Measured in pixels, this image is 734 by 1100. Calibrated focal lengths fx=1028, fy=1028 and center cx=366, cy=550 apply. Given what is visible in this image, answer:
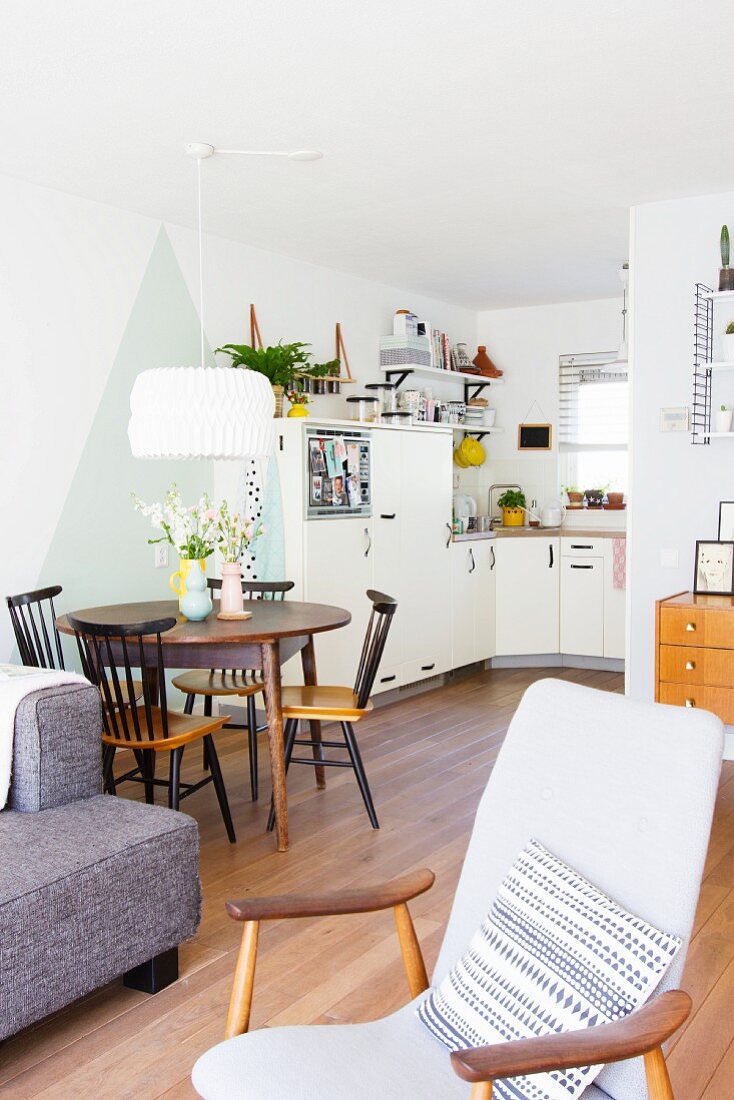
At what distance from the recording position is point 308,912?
1.69 m

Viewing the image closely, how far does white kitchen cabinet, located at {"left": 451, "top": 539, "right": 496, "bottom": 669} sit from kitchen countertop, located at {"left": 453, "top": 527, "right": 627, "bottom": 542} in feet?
0.20

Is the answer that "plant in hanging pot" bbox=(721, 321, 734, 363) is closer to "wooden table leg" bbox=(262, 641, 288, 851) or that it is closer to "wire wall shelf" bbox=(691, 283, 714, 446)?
"wire wall shelf" bbox=(691, 283, 714, 446)

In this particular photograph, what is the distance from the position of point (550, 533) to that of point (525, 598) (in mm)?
479

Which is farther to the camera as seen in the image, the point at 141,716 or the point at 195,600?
the point at 195,600

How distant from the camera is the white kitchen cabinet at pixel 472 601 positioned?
654cm

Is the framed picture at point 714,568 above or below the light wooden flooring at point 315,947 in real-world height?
above

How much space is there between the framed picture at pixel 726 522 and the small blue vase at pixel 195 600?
238 centimetres

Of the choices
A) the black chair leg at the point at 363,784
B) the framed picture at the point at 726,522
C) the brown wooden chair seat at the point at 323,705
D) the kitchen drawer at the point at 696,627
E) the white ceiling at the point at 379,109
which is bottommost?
the black chair leg at the point at 363,784

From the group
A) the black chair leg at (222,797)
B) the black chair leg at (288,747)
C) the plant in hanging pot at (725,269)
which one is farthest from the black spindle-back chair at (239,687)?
the plant in hanging pot at (725,269)

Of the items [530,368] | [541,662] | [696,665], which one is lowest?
[541,662]

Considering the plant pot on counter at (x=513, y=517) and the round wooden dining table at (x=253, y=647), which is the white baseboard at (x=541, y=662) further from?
the round wooden dining table at (x=253, y=647)

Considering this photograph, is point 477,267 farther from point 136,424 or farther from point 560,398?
point 136,424

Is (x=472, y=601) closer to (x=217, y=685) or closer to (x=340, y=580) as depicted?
(x=340, y=580)

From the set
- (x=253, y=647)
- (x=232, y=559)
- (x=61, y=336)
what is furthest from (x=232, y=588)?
(x=61, y=336)
